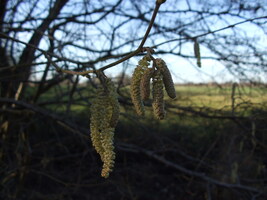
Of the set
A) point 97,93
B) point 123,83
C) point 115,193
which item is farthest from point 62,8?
point 97,93

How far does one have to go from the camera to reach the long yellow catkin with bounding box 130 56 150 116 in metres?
1.00

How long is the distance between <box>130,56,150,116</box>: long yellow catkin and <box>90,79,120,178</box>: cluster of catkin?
0.29ft

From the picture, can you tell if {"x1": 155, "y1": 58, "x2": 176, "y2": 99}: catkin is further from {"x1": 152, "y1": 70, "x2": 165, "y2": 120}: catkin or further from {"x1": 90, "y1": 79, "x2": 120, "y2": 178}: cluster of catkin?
{"x1": 90, "y1": 79, "x2": 120, "y2": 178}: cluster of catkin

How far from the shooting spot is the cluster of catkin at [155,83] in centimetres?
98

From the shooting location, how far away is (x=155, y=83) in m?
Result: 1.00

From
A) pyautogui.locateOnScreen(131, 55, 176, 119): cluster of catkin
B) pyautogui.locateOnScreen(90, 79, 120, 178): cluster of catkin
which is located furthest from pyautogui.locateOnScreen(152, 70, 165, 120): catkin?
pyautogui.locateOnScreen(90, 79, 120, 178): cluster of catkin

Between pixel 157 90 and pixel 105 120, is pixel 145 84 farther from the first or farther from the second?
pixel 105 120

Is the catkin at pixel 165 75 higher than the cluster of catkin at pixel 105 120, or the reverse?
the catkin at pixel 165 75

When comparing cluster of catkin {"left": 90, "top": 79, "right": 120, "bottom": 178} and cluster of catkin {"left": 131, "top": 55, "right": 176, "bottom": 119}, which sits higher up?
cluster of catkin {"left": 131, "top": 55, "right": 176, "bottom": 119}

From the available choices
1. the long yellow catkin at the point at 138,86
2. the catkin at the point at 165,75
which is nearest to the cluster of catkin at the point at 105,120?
the long yellow catkin at the point at 138,86

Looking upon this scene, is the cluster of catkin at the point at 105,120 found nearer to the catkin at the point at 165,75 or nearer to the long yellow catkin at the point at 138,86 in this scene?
the long yellow catkin at the point at 138,86

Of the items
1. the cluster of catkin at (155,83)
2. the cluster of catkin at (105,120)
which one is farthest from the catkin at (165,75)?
the cluster of catkin at (105,120)

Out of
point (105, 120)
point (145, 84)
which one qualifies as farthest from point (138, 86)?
point (105, 120)

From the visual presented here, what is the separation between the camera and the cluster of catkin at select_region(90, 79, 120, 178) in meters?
1.06
